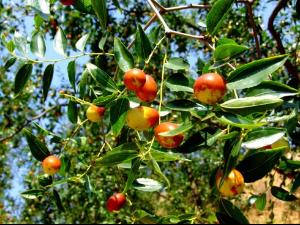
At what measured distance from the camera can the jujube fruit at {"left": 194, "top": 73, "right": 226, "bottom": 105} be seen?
3.20ft

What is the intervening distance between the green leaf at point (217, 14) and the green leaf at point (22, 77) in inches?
24.9

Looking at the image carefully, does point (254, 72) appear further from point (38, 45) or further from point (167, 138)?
point (38, 45)

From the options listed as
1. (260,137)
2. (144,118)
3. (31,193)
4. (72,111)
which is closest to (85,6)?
(72,111)

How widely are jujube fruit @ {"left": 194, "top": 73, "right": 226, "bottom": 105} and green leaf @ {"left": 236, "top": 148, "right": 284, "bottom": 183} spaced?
0.55 feet

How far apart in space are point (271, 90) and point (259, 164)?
174 mm

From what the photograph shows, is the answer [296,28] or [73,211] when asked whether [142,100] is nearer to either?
[296,28]

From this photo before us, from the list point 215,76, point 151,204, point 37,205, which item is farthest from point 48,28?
point 215,76

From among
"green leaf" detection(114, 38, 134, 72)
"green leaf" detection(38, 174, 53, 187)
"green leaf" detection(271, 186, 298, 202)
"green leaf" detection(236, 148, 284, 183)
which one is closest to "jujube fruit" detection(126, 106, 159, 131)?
"green leaf" detection(114, 38, 134, 72)

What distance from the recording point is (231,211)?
1076mm

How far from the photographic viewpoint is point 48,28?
4.64 m

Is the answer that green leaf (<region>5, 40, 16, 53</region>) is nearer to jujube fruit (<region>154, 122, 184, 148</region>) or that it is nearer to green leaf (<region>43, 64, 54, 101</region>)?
green leaf (<region>43, 64, 54, 101</region>)

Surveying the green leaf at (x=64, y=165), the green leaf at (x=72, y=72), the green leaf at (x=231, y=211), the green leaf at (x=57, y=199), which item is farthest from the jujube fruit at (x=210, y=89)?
the green leaf at (x=57, y=199)

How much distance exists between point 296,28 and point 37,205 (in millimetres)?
3839

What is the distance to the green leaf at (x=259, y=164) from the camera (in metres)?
1.02
